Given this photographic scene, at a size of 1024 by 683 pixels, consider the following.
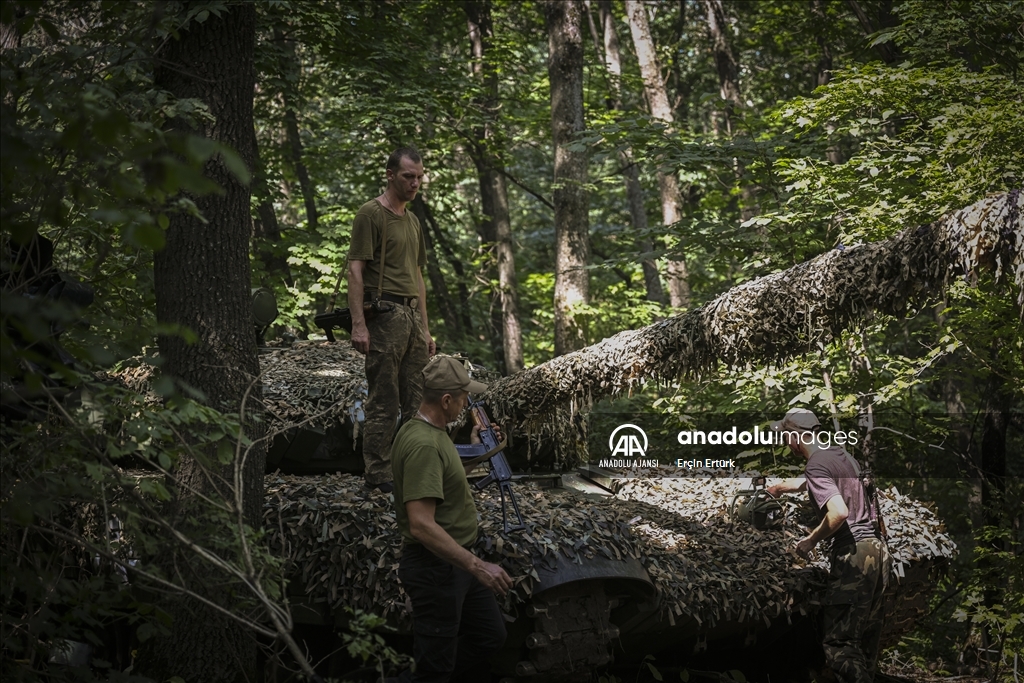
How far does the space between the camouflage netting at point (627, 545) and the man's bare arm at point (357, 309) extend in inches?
43.4

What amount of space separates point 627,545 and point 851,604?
1.88 metres

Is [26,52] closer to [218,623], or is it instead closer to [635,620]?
[218,623]

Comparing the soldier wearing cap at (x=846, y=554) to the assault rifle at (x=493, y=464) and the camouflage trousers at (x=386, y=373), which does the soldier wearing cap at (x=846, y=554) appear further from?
the camouflage trousers at (x=386, y=373)

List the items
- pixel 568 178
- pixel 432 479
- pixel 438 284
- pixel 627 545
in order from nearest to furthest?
pixel 432 479 < pixel 627 545 < pixel 568 178 < pixel 438 284

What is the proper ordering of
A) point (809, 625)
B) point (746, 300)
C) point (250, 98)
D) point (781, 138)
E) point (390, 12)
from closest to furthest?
point (250, 98) → point (746, 300) → point (809, 625) → point (781, 138) → point (390, 12)

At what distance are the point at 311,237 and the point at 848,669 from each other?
35.0 ft

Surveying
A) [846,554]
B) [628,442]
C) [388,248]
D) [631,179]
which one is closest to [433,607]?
[388,248]

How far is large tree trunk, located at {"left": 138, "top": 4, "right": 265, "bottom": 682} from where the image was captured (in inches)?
213

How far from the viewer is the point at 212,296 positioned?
5.63 meters

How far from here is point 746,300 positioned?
7.00 metres

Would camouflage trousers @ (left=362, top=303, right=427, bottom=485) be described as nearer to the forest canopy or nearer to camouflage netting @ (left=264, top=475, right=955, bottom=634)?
camouflage netting @ (left=264, top=475, right=955, bottom=634)

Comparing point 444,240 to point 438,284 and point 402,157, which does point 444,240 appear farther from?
point 402,157

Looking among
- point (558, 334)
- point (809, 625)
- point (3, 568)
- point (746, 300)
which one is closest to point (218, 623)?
point (3, 568)

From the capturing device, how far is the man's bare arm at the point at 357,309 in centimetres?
619
